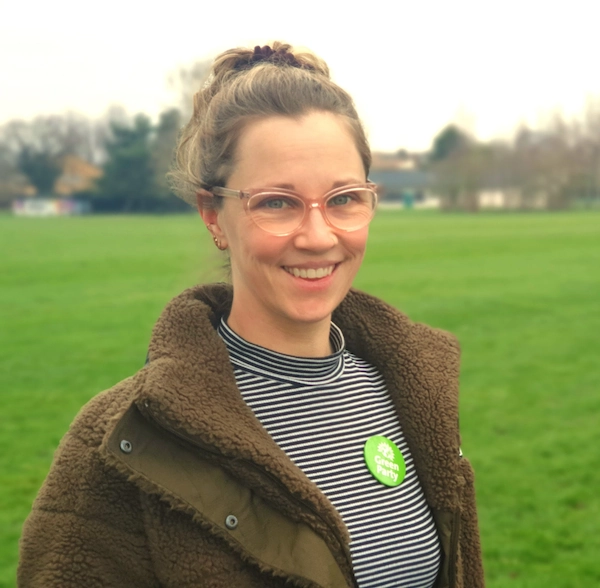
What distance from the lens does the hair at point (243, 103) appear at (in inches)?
80.8

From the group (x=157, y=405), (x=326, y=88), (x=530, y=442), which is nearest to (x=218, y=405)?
(x=157, y=405)

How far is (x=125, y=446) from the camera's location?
5.76 ft

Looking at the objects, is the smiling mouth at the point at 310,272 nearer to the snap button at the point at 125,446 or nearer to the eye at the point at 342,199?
the eye at the point at 342,199

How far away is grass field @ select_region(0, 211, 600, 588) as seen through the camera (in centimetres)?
524

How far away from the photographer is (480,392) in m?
8.69

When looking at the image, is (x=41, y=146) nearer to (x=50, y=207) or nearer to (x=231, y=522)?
(x=50, y=207)

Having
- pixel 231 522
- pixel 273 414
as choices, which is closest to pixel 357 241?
pixel 273 414

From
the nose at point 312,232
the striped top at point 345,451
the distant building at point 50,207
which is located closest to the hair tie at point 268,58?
the nose at point 312,232

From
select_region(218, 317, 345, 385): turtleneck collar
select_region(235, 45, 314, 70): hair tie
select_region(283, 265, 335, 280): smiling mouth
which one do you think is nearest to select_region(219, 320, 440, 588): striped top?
select_region(218, 317, 345, 385): turtleneck collar

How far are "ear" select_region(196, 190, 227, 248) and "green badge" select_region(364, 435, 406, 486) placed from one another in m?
0.65

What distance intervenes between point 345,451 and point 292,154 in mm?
745

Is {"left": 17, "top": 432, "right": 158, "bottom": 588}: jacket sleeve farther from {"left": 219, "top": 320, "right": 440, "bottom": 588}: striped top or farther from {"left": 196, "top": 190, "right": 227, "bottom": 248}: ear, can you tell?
{"left": 196, "top": 190, "right": 227, "bottom": 248}: ear

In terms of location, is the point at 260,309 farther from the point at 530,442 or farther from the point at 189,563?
the point at 530,442

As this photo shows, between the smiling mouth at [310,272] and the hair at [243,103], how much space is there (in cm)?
28
